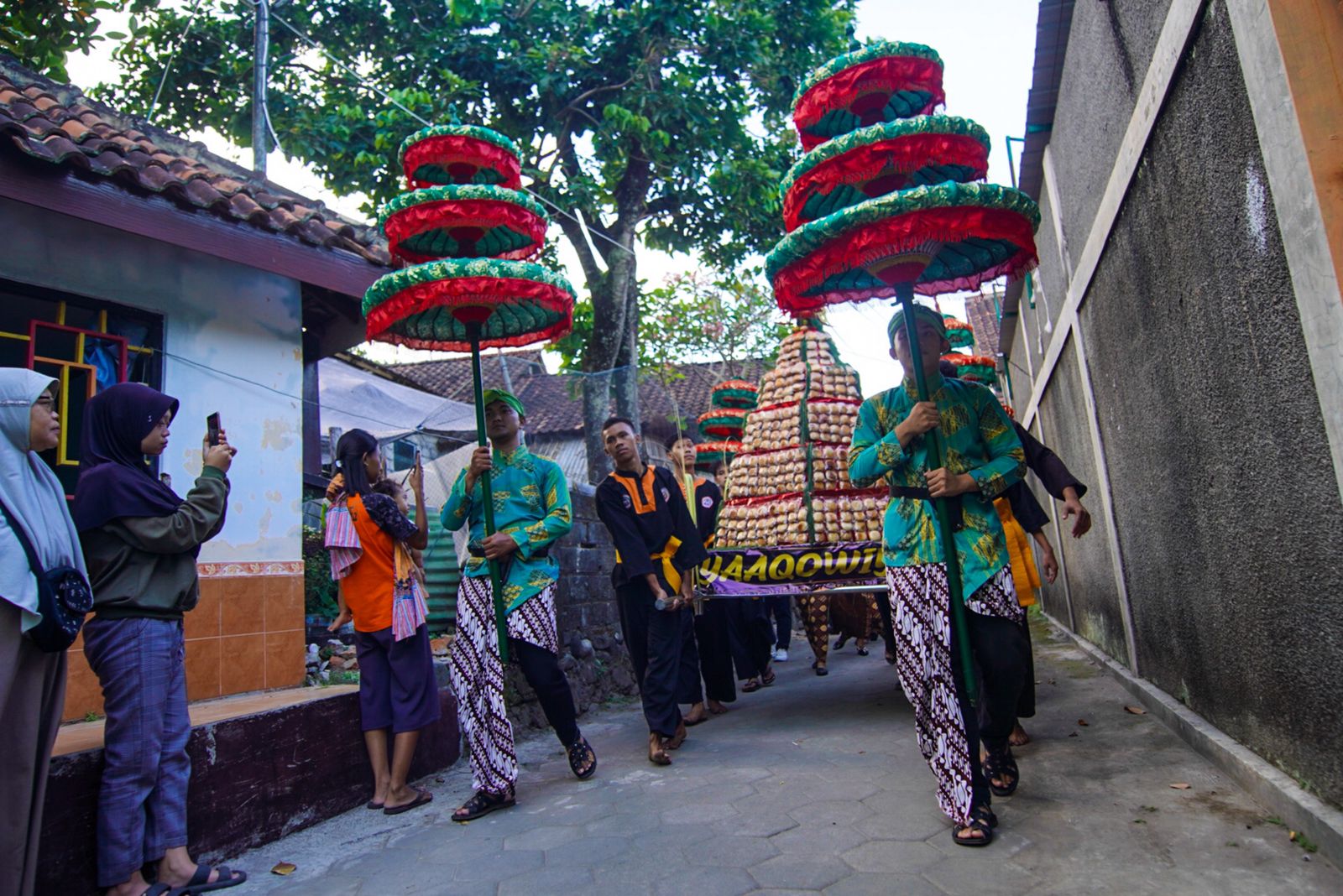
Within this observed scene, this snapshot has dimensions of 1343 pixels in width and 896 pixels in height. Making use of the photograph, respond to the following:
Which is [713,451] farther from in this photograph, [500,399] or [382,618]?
[382,618]

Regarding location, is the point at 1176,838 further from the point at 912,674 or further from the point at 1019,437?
the point at 1019,437

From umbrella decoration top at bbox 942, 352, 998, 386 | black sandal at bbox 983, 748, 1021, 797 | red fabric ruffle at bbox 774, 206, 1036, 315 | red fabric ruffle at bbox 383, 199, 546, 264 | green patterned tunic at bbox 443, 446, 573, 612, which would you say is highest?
red fabric ruffle at bbox 383, 199, 546, 264

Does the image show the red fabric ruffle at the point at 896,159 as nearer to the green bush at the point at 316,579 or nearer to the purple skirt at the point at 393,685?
the purple skirt at the point at 393,685

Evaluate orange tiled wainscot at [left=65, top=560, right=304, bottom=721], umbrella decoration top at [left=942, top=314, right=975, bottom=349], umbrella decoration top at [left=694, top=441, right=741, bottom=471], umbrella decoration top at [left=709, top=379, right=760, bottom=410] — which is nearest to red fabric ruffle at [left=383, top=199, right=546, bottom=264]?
orange tiled wainscot at [left=65, top=560, right=304, bottom=721]

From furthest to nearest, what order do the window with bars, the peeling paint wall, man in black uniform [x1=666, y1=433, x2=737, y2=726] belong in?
man in black uniform [x1=666, y1=433, x2=737, y2=726] < the peeling paint wall < the window with bars

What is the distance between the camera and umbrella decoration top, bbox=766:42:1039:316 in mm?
3383

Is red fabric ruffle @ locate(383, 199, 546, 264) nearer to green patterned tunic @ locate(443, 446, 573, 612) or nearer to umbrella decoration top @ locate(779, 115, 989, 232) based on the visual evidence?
green patterned tunic @ locate(443, 446, 573, 612)

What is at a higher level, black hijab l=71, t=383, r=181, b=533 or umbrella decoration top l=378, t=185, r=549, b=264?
umbrella decoration top l=378, t=185, r=549, b=264

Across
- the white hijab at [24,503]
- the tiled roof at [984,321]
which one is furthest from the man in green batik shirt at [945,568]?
the tiled roof at [984,321]

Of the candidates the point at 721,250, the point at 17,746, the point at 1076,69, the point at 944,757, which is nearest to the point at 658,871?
the point at 944,757

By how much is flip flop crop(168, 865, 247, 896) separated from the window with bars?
2794mm

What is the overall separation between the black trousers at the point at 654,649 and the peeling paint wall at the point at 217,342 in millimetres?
2265

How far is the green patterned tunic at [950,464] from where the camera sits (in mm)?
3490

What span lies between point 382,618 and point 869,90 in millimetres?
3374
